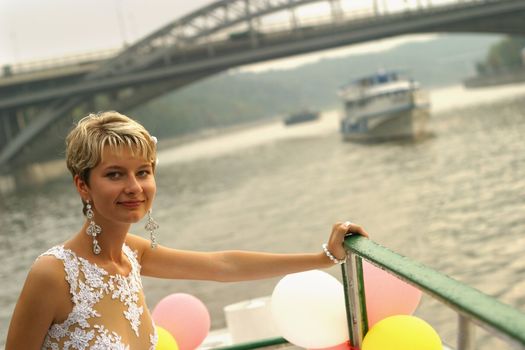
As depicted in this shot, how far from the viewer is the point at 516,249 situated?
34.1 feet

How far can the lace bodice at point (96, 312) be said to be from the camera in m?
1.65

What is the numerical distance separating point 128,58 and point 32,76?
18.4ft

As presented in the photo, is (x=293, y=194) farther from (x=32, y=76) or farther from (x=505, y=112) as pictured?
(x=32, y=76)

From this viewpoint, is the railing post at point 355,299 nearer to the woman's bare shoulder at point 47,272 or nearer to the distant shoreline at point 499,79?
the woman's bare shoulder at point 47,272

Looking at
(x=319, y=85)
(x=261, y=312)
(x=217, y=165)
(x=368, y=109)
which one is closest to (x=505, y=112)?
(x=368, y=109)

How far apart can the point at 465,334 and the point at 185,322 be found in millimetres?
2017

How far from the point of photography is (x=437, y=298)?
51.7 inches

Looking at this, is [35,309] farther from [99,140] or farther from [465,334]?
[465,334]

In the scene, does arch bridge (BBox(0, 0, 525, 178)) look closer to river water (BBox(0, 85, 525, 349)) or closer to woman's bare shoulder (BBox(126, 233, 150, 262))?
river water (BBox(0, 85, 525, 349))

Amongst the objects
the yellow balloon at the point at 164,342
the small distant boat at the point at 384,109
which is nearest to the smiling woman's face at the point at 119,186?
the yellow balloon at the point at 164,342

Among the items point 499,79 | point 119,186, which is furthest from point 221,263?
point 499,79

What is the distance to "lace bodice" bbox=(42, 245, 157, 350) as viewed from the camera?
5.42 feet

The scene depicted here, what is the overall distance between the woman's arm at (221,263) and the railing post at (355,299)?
0.07 meters

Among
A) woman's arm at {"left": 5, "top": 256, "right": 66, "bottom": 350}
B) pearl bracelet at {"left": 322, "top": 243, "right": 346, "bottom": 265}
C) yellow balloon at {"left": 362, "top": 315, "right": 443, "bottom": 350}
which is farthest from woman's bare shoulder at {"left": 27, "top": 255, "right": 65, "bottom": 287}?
yellow balloon at {"left": 362, "top": 315, "right": 443, "bottom": 350}
